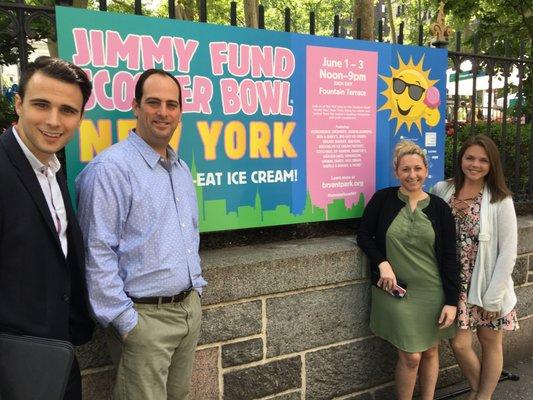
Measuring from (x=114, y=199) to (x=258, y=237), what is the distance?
1.37m

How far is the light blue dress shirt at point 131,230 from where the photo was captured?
1.94m

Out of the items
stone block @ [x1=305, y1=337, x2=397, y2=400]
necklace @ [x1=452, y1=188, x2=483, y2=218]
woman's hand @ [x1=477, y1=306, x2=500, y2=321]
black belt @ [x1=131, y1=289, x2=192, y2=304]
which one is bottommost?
stone block @ [x1=305, y1=337, x2=397, y2=400]

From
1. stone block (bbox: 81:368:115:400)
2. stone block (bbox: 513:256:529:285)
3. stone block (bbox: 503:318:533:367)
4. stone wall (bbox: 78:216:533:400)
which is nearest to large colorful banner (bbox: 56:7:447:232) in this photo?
stone wall (bbox: 78:216:533:400)

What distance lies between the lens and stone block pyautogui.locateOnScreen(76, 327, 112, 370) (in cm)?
237

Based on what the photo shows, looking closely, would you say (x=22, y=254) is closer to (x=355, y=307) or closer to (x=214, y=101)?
(x=214, y=101)

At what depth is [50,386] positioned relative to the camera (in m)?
1.65

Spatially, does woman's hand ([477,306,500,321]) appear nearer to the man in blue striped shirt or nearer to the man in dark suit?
the man in blue striped shirt

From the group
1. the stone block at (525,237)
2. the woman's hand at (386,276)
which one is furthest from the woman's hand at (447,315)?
the stone block at (525,237)

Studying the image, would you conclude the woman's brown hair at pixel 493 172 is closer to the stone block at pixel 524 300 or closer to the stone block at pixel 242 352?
the stone block at pixel 524 300

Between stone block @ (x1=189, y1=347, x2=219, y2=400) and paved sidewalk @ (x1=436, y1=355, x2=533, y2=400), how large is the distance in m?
1.78

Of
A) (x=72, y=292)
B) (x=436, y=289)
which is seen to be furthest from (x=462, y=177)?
(x=72, y=292)

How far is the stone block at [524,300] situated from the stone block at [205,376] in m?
2.56

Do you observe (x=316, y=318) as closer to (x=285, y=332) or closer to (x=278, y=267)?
(x=285, y=332)

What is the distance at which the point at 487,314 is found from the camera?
316 centimetres
